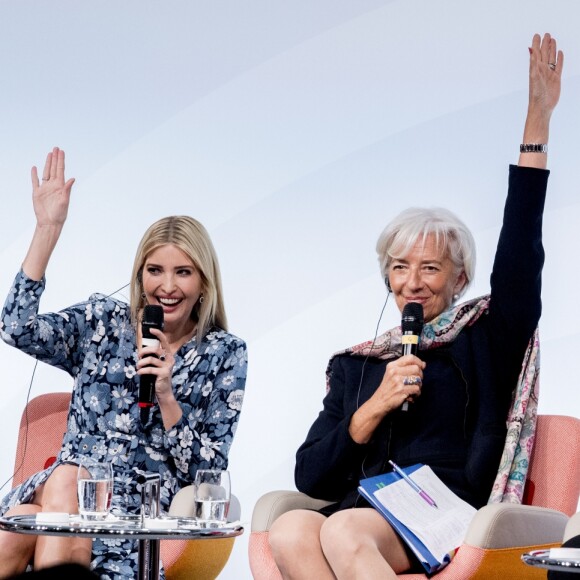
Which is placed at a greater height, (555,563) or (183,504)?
(183,504)

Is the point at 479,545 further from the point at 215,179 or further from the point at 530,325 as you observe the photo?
the point at 215,179

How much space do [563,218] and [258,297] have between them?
3.49 ft

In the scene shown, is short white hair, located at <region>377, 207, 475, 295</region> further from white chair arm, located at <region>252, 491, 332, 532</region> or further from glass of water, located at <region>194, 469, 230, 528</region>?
glass of water, located at <region>194, 469, 230, 528</region>

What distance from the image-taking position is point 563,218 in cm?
338

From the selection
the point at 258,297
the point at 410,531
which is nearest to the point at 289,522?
the point at 410,531

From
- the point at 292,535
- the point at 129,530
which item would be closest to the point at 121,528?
the point at 129,530

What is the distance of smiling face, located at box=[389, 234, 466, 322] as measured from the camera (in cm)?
272

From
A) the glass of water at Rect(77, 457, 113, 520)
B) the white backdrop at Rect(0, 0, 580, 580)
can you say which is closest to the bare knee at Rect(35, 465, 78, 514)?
the glass of water at Rect(77, 457, 113, 520)

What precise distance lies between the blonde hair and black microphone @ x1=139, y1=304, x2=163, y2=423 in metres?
0.35

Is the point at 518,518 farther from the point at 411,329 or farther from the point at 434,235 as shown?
the point at 434,235

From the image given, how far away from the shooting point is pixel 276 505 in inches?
103

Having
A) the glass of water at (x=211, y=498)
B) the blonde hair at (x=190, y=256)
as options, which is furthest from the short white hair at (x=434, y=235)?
the glass of water at (x=211, y=498)

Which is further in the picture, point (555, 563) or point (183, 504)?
point (183, 504)

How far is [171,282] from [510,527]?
1191 millimetres
